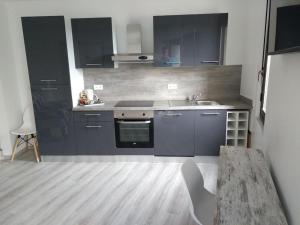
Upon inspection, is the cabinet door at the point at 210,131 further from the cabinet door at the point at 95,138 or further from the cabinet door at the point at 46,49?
the cabinet door at the point at 46,49

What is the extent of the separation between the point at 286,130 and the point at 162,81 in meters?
2.60

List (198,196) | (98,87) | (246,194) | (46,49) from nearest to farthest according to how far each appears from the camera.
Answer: (246,194), (198,196), (46,49), (98,87)

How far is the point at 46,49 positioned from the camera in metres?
3.35

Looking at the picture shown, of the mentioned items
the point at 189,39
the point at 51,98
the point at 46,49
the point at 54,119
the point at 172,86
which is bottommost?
the point at 54,119

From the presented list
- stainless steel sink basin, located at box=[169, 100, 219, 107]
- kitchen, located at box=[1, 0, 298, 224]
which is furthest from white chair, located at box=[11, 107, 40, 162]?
stainless steel sink basin, located at box=[169, 100, 219, 107]

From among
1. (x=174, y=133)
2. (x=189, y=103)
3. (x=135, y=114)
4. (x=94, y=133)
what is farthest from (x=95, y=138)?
(x=189, y=103)

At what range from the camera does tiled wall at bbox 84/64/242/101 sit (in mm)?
3801

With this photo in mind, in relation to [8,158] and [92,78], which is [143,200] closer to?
[92,78]

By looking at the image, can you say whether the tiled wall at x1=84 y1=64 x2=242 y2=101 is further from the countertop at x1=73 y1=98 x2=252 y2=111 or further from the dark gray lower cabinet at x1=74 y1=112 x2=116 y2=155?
the dark gray lower cabinet at x1=74 y1=112 x2=116 y2=155

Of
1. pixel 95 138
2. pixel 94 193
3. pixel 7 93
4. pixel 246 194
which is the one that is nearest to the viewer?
pixel 246 194

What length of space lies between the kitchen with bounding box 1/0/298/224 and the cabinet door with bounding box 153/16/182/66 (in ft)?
0.05

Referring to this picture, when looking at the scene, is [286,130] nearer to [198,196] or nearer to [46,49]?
[198,196]

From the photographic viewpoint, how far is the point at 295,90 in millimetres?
1329

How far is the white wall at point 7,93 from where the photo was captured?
12.1 feet
